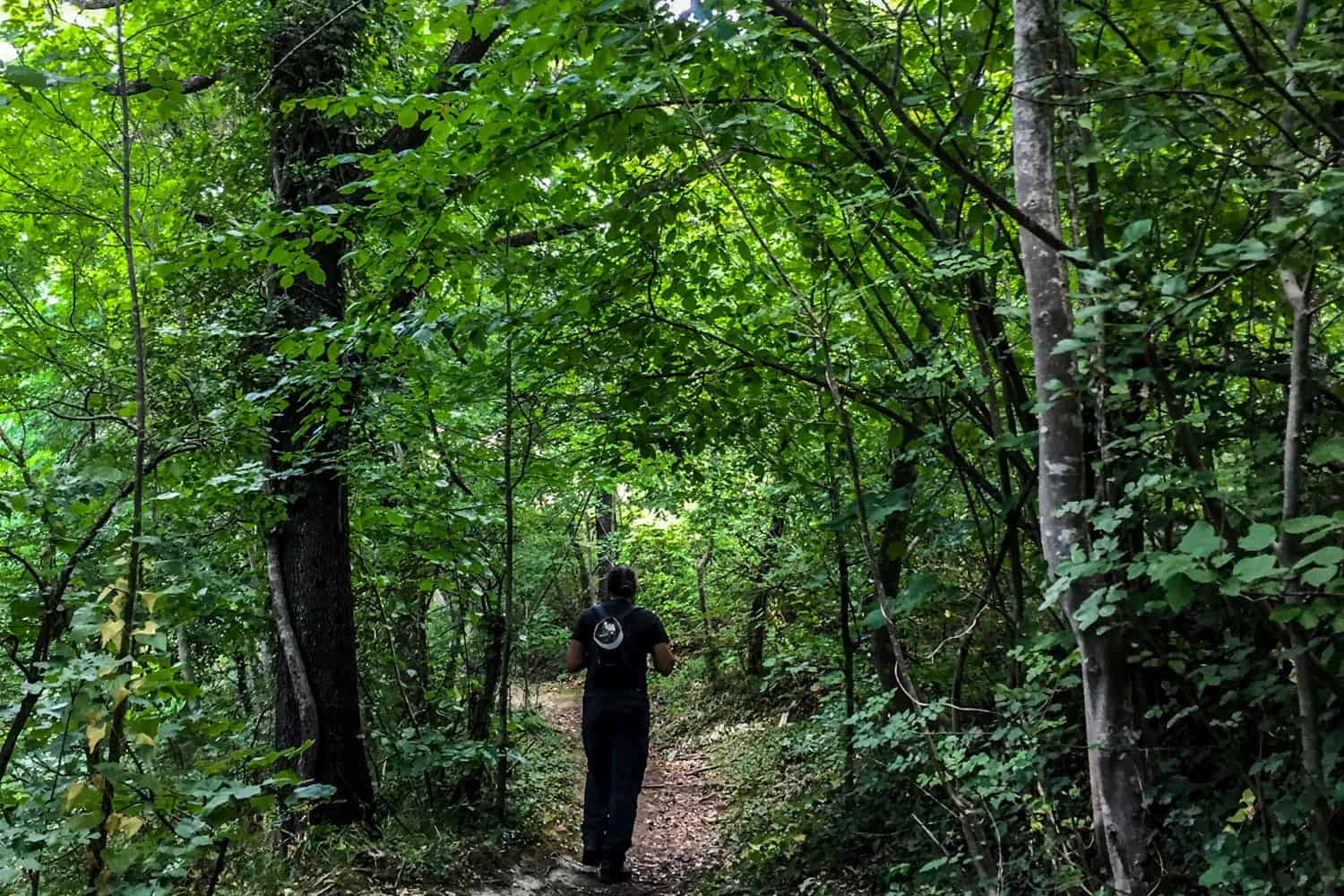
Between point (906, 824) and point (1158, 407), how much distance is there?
Result: 3.27 metres

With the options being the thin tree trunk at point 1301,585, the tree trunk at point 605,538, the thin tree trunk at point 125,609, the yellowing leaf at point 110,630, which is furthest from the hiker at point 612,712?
the tree trunk at point 605,538

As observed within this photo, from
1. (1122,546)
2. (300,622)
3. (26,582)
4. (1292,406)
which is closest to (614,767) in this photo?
(300,622)

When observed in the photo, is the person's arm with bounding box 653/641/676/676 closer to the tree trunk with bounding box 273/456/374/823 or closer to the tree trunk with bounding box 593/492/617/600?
the tree trunk with bounding box 273/456/374/823

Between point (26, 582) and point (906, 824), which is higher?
point (26, 582)

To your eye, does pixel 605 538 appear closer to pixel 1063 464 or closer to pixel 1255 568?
pixel 1063 464

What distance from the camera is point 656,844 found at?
7234mm

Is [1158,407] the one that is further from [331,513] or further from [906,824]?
[331,513]

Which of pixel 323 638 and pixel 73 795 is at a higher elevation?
pixel 73 795

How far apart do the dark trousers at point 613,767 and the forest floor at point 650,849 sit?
0.93 ft

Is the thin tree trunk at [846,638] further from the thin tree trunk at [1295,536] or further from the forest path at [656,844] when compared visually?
the thin tree trunk at [1295,536]

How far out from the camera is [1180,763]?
3.19 m

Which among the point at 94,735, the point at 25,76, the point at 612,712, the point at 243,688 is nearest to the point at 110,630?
the point at 94,735

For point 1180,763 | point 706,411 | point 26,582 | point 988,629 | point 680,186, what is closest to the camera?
point 1180,763

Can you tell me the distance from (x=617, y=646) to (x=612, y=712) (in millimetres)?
472
